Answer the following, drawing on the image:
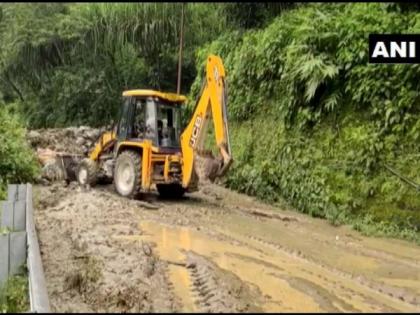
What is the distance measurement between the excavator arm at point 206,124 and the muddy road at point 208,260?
0.90 metres

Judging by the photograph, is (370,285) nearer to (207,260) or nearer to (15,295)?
(207,260)

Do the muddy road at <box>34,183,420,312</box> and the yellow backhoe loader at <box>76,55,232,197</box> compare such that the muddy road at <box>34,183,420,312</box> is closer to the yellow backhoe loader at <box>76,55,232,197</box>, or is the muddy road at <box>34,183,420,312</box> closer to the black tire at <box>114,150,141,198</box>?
the black tire at <box>114,150,141,198</box>

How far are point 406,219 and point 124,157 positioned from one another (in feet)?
19.6

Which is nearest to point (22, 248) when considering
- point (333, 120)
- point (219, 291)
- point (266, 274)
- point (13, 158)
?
point (219, 291)

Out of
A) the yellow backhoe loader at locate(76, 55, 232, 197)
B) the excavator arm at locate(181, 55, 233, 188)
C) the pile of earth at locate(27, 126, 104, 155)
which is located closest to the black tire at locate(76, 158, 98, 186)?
the yellow backhoe loader at locate(76, 55, 232, 197)

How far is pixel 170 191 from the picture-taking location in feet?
46.7

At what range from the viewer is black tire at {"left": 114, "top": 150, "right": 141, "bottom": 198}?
13.0 meters

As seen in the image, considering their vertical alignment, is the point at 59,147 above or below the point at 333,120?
below

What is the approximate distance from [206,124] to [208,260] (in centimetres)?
588

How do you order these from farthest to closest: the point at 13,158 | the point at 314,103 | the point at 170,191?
the point at 170,191 < the point at 314,103 < the point at 13,158

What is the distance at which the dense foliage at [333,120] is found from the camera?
1180 centimetres

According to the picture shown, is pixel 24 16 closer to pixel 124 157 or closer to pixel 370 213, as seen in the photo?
pixel 124 157

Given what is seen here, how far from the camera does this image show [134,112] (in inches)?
527

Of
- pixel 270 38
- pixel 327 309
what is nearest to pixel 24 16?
pixel 270 38
